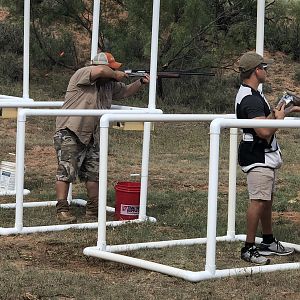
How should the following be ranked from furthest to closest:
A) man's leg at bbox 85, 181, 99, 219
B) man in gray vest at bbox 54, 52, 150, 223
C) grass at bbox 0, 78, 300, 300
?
man's leg at bbox 85, 181, 99, 219, man in gray vest at bbox 54, 52, 150, 223, grass at bbox 0, 78, 300, 300

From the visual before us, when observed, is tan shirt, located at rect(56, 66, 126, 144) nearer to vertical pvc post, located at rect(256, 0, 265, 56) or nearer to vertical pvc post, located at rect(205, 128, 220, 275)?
vertical pvc post, located at rect(256, 0, 265, 56)

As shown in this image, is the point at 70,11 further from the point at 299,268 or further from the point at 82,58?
the point at 299,268

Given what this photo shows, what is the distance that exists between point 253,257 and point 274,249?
46cm

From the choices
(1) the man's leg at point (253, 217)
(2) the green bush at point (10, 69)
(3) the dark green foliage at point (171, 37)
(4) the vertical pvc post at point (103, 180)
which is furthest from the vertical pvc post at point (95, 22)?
(2) the green bush at point (10, 69)

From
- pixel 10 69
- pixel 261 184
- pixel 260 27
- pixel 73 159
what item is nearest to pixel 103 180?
pixel 261 184

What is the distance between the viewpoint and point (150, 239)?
8164 millimetres

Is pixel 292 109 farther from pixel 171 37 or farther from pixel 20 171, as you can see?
pixel 171 37

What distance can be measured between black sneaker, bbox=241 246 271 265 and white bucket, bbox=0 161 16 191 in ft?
13.8

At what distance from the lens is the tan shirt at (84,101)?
908cm

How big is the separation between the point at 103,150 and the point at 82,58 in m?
14.5

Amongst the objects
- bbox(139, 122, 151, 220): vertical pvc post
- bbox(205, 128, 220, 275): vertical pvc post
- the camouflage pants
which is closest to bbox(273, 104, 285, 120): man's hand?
bbox(205, 128, 220, 275): vertical pvc post

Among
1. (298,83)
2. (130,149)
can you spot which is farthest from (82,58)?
(130,149)

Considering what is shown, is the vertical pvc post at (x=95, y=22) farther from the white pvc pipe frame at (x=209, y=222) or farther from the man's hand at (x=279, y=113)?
the man's hand at (x=279, y=113)

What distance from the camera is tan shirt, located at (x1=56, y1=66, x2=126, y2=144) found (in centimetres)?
908
